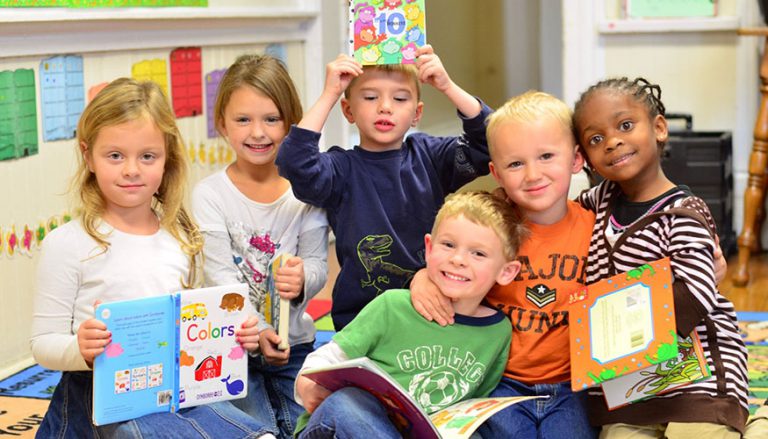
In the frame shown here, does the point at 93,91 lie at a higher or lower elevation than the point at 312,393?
higher

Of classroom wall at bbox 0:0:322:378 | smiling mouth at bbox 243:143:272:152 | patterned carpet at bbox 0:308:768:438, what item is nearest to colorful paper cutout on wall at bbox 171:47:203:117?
classroom wall at bbox 0:0:322:378

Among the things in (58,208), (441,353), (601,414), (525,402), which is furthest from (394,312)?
(58,208)

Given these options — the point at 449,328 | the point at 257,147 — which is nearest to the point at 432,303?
the point at 449,328

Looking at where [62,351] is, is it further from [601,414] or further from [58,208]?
[58,208]

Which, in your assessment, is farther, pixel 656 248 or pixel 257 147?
pixel 257 147

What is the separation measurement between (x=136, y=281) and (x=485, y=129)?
2.39 ft

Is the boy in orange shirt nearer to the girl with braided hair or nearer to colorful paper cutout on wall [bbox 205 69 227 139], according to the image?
the girl with braided hair

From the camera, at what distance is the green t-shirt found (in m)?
1.76

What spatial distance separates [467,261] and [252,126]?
0.57 meters

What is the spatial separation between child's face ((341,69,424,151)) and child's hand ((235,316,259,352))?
44cm

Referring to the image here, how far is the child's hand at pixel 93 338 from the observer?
5.47 feet

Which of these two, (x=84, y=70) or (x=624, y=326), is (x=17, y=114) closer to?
(x=84, y=70)

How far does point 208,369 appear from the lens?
1813 millimetres

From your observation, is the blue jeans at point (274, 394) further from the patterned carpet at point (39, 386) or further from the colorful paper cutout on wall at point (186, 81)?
the colorful paper cutout on wall at point (186, 81)
